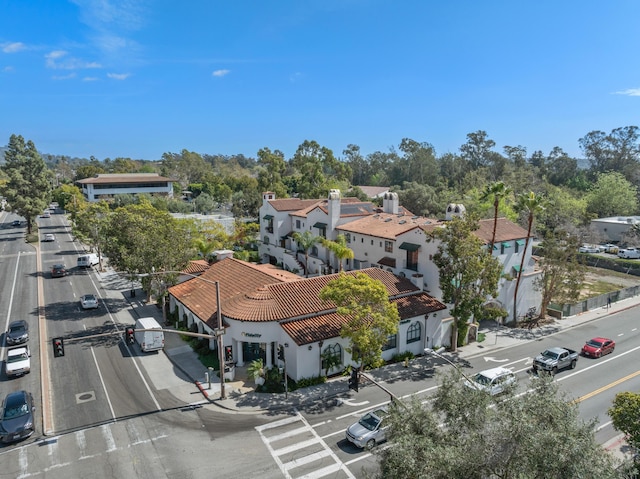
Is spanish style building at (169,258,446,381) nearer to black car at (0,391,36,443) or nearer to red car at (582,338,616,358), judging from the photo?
black car at (0,391,36,443)

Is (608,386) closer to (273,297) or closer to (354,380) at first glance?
(354,380)

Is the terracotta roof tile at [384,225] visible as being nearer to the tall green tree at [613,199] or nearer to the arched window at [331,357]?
the arched window at [331,357]

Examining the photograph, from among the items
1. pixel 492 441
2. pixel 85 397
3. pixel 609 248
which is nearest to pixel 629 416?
pixel 492 441

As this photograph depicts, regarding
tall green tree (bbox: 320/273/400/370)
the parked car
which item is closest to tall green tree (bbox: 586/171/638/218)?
the parked car

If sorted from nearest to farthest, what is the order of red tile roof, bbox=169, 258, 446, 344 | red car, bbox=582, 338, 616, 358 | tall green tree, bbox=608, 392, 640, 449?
tall green tree, bbox=608, 392, 640, 449, red tile roof, bbox=169, 258, 446, 344, red car, bbox=582, 338, 616, 358

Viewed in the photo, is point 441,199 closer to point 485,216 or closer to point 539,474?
point 485,216
